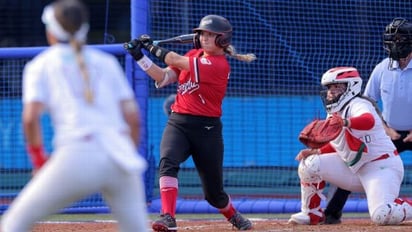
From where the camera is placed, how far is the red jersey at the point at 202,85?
26.5ft

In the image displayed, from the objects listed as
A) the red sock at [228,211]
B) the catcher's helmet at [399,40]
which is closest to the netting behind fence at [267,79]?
the catcher's helmet at [399,40]

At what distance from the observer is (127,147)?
5078mm

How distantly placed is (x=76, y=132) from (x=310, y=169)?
4.22 metres

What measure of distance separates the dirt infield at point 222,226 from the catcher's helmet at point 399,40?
1491 millimetres

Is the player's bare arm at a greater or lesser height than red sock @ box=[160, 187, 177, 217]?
greater

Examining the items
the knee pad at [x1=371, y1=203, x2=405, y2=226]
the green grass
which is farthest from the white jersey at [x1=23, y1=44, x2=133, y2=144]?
the green grass

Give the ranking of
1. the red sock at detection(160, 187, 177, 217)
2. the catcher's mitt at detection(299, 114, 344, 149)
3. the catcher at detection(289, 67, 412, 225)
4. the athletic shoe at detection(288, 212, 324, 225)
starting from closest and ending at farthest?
the red sock at detection(160, 187, 177, 217) < the catcher's mitt at detection(299, 114, 344, 149) < the catcher at detection(289, 67, 412, 225) < the athletic shoe at detection(288, 212, 324, 225)

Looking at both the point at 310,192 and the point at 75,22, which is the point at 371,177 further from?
the point at 75,22

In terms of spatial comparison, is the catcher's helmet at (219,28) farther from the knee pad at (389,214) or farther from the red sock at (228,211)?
the knee pad at (389,214)

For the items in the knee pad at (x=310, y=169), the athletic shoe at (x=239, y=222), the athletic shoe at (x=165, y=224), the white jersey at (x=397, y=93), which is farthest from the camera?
the white jersey at (x=397, y=93)

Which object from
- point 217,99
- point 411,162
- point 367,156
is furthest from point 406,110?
point 411,162

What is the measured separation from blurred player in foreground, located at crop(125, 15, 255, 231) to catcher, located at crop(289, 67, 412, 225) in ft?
2.71

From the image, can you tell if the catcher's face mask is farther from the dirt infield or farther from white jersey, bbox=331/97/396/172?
the dirt infield

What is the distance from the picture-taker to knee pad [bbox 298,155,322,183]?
8.90 metres
